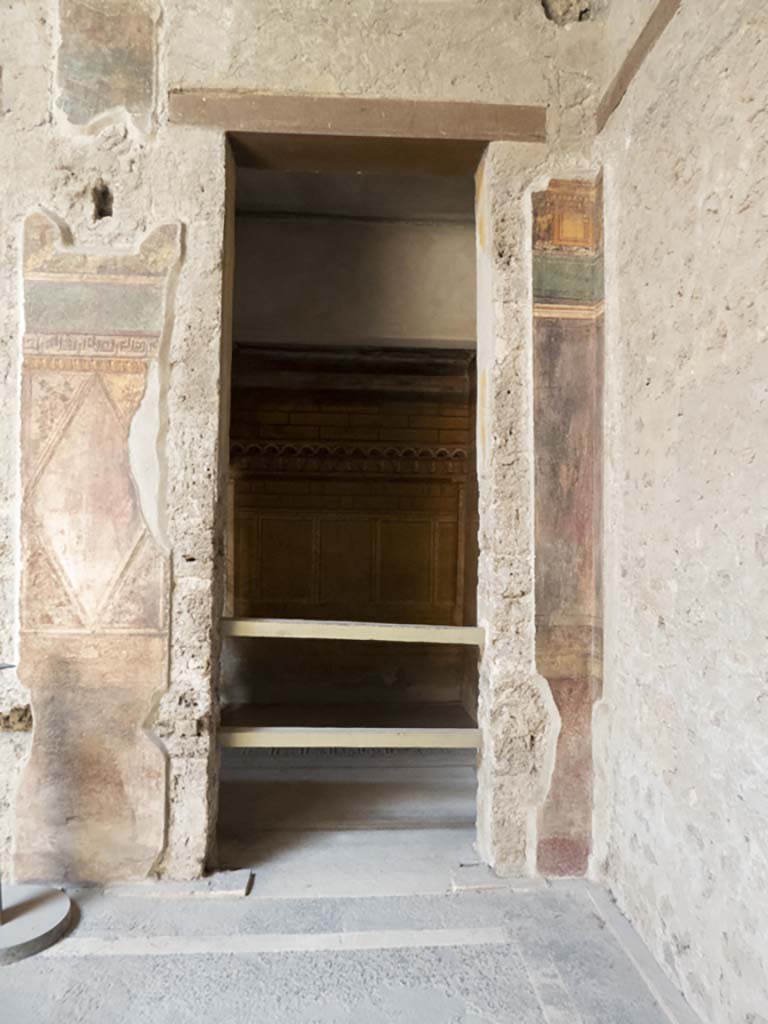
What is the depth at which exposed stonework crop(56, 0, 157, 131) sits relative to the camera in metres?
2.73

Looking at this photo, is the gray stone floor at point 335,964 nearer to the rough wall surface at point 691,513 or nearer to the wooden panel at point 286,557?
the rough wall surface at point 691,513

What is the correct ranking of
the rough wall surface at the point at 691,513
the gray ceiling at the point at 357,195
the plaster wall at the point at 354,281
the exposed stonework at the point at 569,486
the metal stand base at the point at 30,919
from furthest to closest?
the plaster wall at the point at 354,281 < the gray ceiling at the point at 357,195 < the exposed stonework at the point at 569,486 < the metal stand base at the point at 30,919 < the rough wall surface at the point at 691,513

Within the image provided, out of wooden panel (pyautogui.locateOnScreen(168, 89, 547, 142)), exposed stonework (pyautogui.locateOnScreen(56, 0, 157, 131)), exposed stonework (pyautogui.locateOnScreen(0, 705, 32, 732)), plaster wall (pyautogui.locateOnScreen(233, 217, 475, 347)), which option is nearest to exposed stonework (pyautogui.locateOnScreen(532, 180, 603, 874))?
wooden panel (pyautogui.locateOnScreen(168, 89, 547, 142))

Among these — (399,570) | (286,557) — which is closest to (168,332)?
(286,557)

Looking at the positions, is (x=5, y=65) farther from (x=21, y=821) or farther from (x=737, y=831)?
(x=737, y=831)

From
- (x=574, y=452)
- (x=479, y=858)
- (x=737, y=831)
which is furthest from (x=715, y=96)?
(x=479, y=858)

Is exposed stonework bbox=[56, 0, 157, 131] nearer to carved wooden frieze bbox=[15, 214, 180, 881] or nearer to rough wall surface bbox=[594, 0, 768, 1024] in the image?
carved wooden frieze bbox=[15, 214, 180, 881]

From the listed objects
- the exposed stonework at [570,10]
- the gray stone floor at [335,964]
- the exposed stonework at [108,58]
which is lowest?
the gray stone floor at [335,964]

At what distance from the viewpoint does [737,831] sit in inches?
69.6

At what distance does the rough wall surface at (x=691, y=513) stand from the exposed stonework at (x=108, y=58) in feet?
5.93

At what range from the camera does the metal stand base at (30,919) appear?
220 centimetres

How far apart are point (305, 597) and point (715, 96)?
4.81 m

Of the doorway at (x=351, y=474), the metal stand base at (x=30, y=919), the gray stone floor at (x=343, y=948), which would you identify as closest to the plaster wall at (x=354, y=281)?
the doorway at (x=351, y=474)

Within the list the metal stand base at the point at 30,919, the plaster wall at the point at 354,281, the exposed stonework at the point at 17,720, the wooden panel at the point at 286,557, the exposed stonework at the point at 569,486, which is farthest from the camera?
the wooden panel at the point at 286,557
